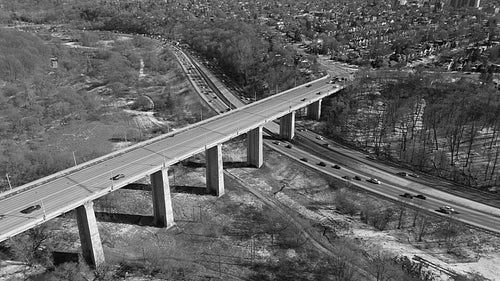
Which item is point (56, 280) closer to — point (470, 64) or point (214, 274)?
point (214, 274)

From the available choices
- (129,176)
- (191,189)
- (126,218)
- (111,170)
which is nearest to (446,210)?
(191,189)

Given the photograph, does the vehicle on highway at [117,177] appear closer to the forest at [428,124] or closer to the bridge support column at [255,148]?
the bridge support column at [255,148]

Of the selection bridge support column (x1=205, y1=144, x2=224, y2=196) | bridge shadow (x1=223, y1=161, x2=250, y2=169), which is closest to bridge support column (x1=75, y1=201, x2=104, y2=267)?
bridge support column (x1=205, y1=144, x2=224, y2=196)

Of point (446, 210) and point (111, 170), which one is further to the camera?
point (446, 210)

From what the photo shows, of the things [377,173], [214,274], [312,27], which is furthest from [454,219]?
[312,27]

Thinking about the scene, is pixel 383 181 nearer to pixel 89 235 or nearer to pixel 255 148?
pixel 255 148

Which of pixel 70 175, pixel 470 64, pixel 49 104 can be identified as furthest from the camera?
pixel 470 64

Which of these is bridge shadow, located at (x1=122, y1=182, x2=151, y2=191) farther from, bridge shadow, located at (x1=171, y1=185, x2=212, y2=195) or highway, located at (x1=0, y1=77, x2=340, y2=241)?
highway, located at (x1=0, y1=77, x2=340, y2=241)
